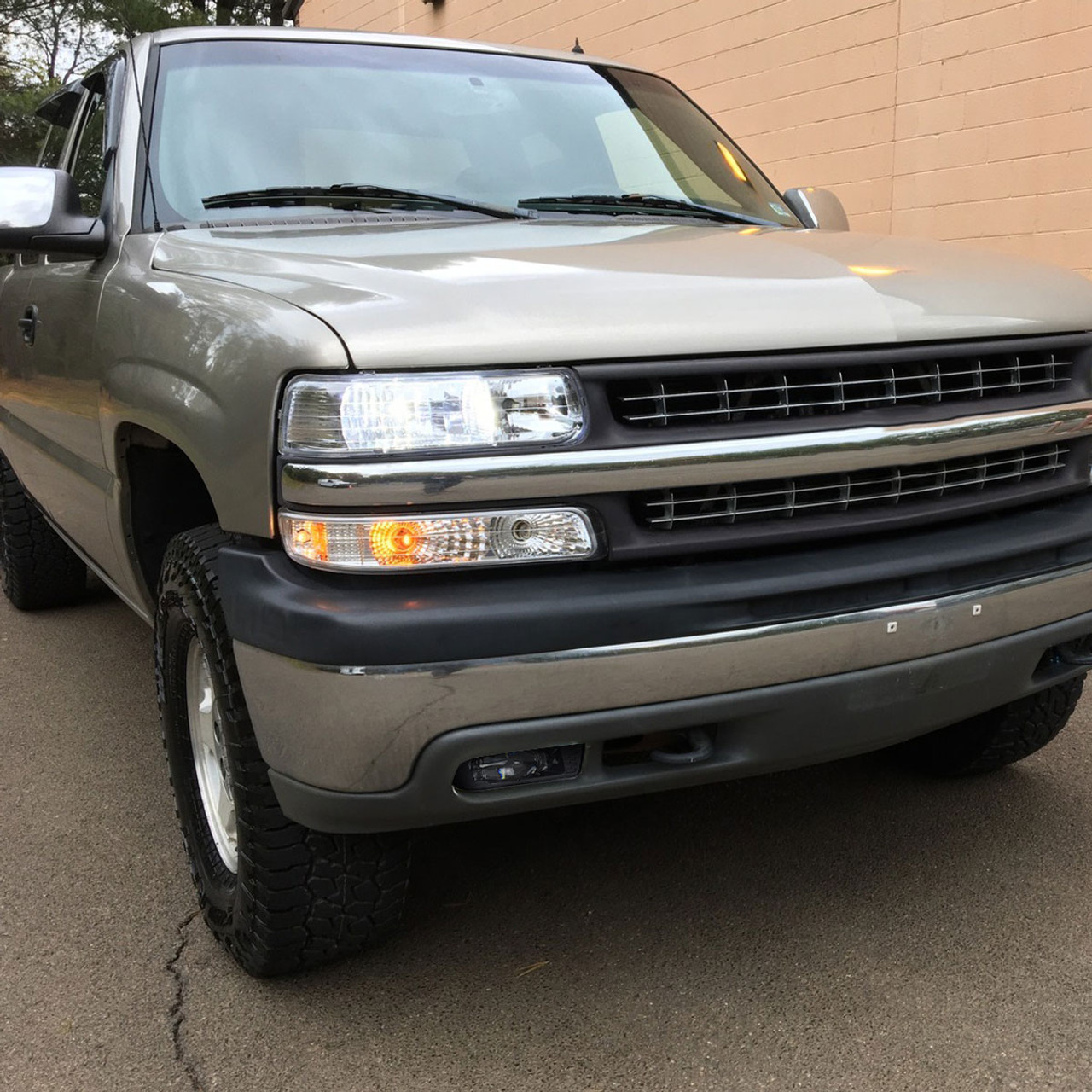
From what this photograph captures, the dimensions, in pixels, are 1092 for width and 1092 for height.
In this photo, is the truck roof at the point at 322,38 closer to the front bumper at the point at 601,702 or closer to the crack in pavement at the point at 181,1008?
the front bumper at the point at 601,702

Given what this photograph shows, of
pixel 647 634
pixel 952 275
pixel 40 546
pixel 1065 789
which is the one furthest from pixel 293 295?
pixel 40 546

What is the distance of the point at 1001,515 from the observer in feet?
7.93

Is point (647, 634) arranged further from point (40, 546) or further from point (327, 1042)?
point (40, 546)

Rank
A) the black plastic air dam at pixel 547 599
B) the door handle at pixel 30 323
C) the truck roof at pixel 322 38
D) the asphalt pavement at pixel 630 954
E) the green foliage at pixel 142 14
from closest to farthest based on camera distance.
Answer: the black plastic air dam at pixel 547 599 → the asphalt pavement at pixel 630 954 → the truck roof at pixel 322 38 → the door handle at pixel 30 323 → the green foliage at pixel 142 14

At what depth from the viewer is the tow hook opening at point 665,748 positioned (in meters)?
2.06

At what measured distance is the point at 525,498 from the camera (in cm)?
193

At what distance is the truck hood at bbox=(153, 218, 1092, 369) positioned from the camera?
195 cm

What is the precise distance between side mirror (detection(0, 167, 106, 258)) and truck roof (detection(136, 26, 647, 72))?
569 mm

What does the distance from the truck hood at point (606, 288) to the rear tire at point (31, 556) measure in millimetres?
2540

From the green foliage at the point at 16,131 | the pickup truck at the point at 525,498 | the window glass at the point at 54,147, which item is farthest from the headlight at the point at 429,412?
the green foliage at the point at 16,131

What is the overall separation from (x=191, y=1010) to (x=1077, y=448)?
207 cm

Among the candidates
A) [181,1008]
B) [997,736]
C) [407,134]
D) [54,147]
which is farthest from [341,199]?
[54,147]

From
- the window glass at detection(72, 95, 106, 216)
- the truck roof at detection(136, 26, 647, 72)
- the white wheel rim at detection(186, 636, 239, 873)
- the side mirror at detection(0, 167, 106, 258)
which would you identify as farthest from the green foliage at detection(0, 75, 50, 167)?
the white wheel rim at detection(186, 636, 239, 873)

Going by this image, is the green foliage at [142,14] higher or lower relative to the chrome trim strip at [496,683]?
higher
